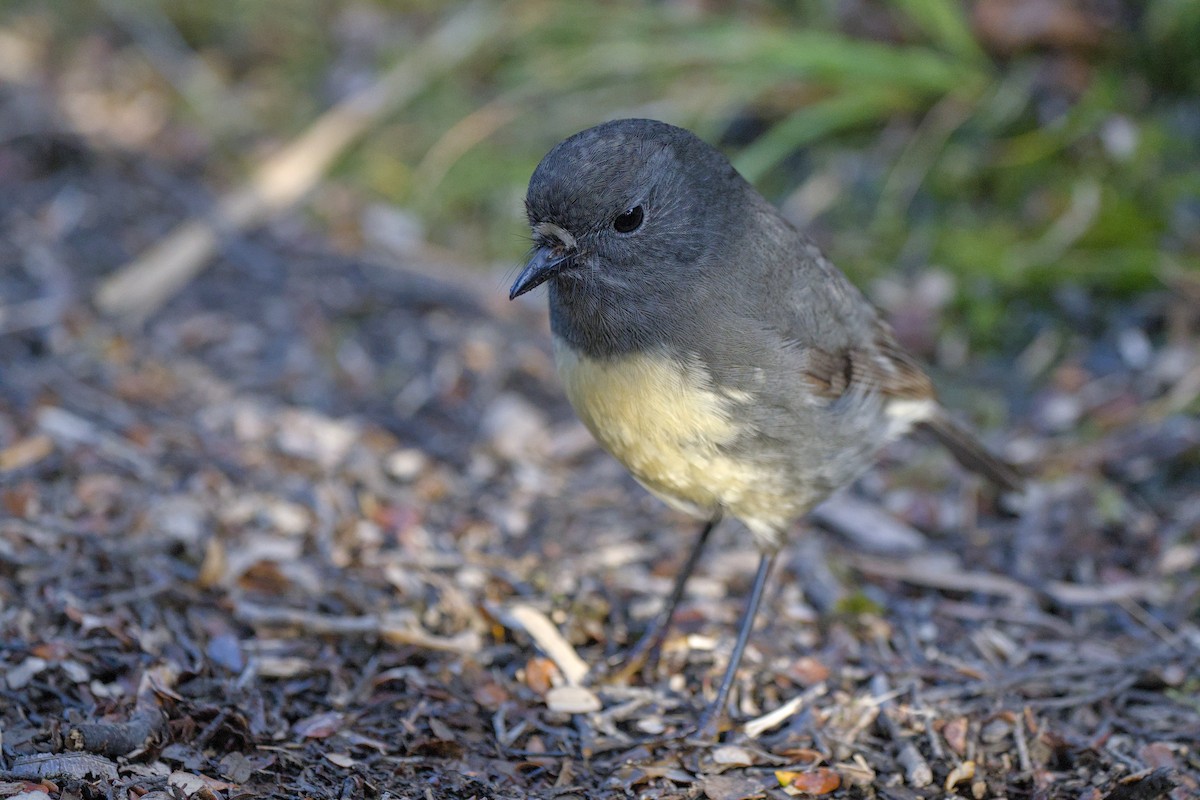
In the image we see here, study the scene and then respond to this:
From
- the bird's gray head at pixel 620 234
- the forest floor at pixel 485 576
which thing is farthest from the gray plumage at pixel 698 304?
the forest floor at pixel 485 576

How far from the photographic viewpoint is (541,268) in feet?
9.88

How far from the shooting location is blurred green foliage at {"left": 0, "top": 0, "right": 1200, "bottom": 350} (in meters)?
5.33

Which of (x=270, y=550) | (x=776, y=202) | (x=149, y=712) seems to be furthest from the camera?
(x=776, y=202)

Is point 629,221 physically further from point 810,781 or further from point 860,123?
point 860,123

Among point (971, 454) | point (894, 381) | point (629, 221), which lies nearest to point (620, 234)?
point (629, 221)

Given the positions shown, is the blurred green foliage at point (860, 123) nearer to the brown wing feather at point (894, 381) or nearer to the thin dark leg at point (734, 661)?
the brown wing feather at point (894, 381)

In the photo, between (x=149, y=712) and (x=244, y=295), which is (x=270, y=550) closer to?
(x=149, y=712)

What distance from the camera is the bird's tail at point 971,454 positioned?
4059 millimetres

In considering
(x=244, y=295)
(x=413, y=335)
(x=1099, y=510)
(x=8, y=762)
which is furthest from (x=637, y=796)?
(x=244, y=295)

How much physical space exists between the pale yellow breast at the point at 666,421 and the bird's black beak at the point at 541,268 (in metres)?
0.23

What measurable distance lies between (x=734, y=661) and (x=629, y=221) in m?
1.30

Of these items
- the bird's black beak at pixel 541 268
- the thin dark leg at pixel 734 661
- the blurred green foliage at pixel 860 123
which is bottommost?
the thin dark leg at pixel 734 661

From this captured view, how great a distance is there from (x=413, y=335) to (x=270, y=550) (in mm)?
1974

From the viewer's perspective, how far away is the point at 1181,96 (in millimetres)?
5555
